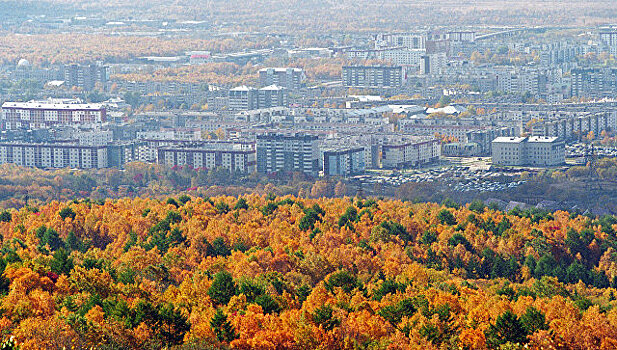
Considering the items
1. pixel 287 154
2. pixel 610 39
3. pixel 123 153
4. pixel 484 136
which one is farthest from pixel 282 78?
pixel 287 154

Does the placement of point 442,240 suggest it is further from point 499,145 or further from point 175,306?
point 499,145

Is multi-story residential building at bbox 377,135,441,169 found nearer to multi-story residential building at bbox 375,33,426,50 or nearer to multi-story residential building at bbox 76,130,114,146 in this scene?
multi-story residential building at bbox 76,130,114,146

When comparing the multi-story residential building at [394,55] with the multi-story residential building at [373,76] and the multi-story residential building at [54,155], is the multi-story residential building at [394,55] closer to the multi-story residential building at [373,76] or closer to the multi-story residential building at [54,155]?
the multi-story residential building at [373,76]

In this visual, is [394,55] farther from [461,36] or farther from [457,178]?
[457,178]

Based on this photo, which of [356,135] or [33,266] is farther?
[356,135]

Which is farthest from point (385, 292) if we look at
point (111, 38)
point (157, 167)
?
point (111, 38)

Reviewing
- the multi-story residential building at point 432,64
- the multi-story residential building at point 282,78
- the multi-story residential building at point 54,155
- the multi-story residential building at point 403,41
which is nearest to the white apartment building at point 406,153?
the multi-story residential building at point 54,155
